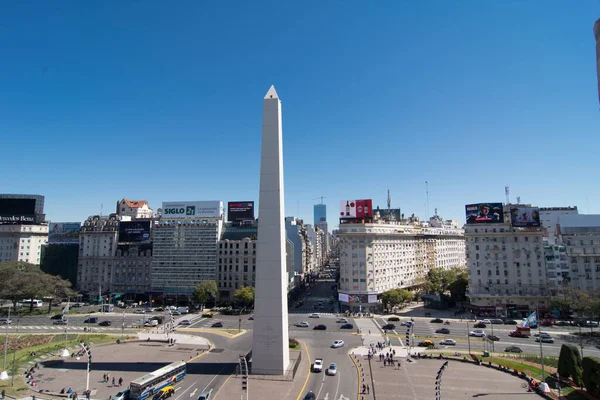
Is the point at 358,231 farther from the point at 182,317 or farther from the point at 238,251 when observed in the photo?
the point at 182,317

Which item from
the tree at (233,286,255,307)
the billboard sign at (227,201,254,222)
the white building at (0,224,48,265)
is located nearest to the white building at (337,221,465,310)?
the tree at (233,286,255,307)

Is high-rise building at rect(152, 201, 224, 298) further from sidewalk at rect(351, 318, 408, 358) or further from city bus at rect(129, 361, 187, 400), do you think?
city bus at rect(129, 361, 187, 400)

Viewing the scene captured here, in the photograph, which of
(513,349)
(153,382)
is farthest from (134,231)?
(513,349)

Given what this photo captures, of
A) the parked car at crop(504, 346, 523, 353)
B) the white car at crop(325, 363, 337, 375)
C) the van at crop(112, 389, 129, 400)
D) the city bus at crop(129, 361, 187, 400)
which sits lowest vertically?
the parked car at crop(504, 346, 523, 353)

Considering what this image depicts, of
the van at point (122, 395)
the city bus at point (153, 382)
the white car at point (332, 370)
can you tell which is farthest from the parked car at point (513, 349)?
the van at point (122, 395)

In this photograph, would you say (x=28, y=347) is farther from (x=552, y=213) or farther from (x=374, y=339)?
(x=552, y=213)

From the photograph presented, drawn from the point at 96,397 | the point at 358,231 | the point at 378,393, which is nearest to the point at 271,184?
the point at 378,393

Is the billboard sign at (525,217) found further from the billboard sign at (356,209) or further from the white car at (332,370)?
the white car at (332,370)
